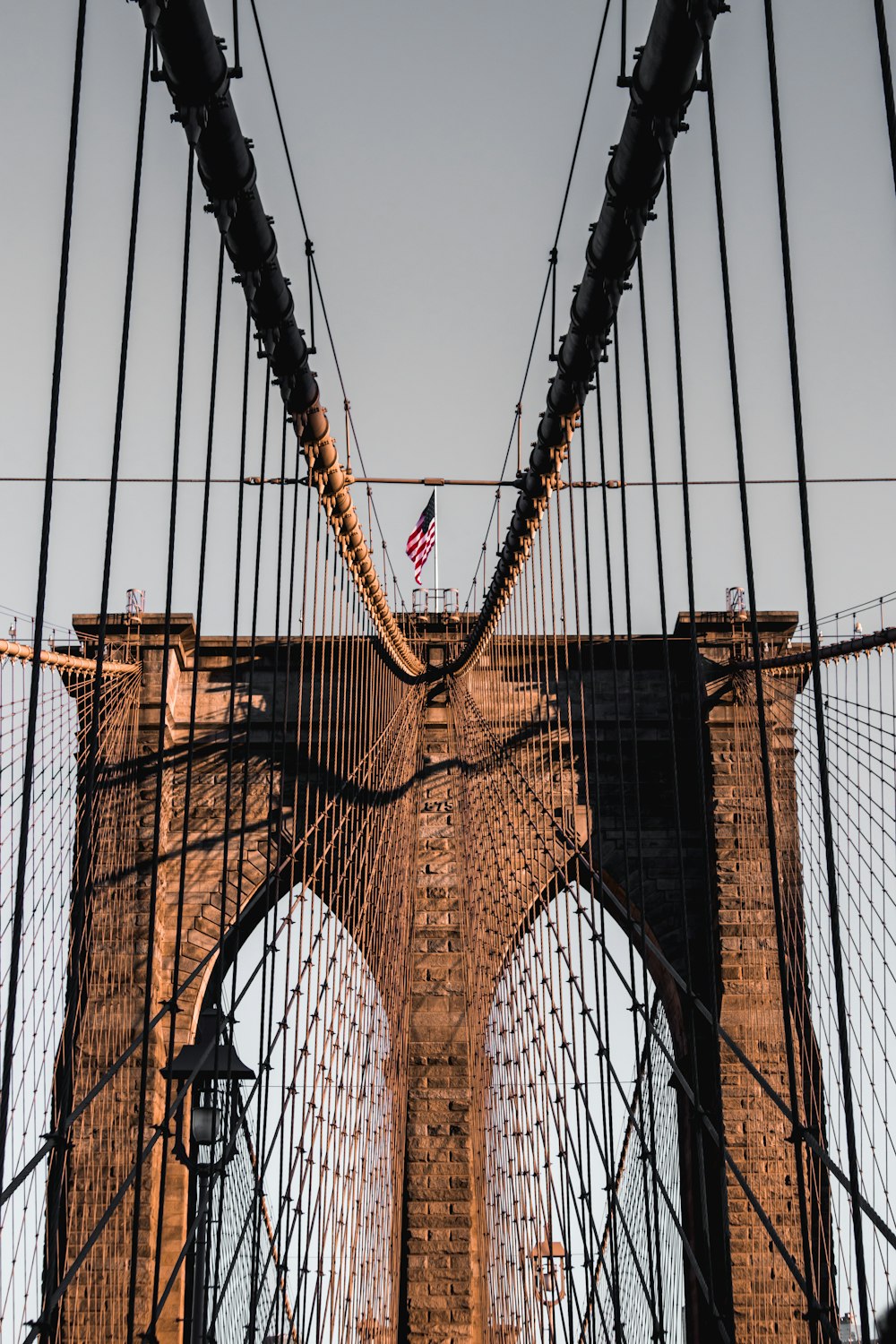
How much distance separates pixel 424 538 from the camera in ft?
51.5

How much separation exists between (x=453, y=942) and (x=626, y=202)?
9618 mm

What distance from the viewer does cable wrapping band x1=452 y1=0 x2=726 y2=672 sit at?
3.34 metres

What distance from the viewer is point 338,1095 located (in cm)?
845

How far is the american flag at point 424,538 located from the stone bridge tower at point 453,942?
4.86 feet

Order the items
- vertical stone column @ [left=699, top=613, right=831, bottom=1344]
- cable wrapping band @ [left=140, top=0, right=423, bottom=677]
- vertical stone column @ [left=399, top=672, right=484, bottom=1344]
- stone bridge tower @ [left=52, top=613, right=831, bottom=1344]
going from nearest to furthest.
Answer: cable wrapping band @ [left=140, top=0, right=423, bottom=677] → vertical stone column @ [left=699, top=613, right=831, bottom=1344] → stone bridge tower @ [left=52, top=613, right=831, bottom=1344] → vertical stone column @ [left=399, top=672, right=484, bottom=1344]

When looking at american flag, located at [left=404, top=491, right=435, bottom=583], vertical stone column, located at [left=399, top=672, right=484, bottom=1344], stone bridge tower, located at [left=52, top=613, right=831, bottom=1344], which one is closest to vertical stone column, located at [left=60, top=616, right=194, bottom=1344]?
stone bridge tower, located at [left=52, top=613, right=831, bottom=1344]

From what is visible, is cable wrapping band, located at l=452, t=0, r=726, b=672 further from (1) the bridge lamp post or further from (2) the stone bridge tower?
(2) the stone bridge tower

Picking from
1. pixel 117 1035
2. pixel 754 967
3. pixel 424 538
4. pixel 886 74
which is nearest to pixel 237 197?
pixel 886 74

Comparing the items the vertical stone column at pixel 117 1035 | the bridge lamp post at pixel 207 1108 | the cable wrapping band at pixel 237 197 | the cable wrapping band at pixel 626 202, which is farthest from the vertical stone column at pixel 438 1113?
the cable wrapping band at pixel 237 197

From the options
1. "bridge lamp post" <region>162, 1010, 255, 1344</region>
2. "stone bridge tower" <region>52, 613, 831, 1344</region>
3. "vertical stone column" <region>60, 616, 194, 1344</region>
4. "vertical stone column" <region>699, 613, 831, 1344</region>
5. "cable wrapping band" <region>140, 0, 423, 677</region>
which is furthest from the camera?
"stone bridge tower" <region>52, 613, 831, 1344</region>

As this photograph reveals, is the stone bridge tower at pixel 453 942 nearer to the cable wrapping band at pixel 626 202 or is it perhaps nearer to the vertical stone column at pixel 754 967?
the vertical stone column at pixel 754 967

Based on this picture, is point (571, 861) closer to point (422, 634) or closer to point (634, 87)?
point (422, 634)

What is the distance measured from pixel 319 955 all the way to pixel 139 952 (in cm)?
475

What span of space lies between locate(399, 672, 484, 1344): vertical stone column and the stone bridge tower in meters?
0.01
